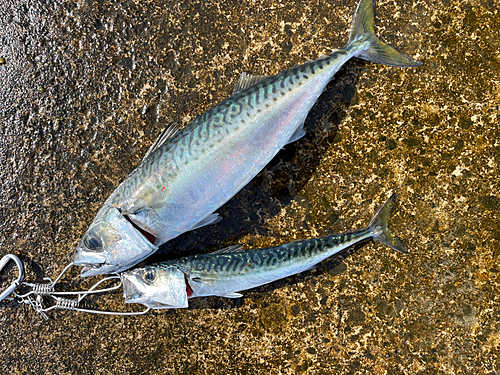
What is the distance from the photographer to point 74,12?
2.67m

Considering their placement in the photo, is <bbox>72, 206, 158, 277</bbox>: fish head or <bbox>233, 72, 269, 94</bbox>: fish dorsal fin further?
<bbox>233, 72, 269, 94</bbox>: fish dorsal fin

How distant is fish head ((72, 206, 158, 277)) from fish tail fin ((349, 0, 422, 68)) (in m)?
2.08

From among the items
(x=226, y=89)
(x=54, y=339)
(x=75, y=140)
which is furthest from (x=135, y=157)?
(x=54, y=339)

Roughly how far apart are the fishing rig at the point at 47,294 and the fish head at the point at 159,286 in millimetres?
300

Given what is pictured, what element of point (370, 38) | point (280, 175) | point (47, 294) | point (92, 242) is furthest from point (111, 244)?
point (370, 38)

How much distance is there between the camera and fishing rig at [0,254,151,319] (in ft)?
8.55

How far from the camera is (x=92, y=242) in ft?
7.53

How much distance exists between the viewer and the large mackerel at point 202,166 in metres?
2.20

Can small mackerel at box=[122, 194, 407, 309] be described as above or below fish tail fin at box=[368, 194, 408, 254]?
above

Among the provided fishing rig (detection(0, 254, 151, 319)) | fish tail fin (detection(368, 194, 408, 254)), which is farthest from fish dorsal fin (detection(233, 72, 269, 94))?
fishing rig (detection(0, 254, 151, 319))

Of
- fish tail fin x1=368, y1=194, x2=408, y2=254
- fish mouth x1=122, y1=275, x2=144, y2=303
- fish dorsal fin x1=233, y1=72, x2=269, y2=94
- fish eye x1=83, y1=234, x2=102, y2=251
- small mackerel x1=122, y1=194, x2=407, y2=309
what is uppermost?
fish dorsal fin x1=233, y1=72, x2=269, y2=94

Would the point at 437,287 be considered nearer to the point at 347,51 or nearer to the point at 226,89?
the point at 347,51

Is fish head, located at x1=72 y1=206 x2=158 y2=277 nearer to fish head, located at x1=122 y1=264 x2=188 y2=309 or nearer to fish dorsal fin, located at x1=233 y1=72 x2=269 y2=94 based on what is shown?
fish head, located at x1=122 y1=264 x2=188 y2=309

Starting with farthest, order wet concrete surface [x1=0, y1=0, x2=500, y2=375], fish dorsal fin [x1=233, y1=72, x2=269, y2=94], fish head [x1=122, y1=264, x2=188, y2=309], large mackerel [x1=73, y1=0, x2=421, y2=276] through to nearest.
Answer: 1. wet concrete surface [x1=0, y1=0, x2=500, y2=375]
2. fish dorsal fin [x1=233, y1=72, x2=269, y2=94]
3. fish head [x1=122, y1=264, x2=188, y2=309]
4. large mackerel [x1=73, y1=0, x2=421, y2=276]
